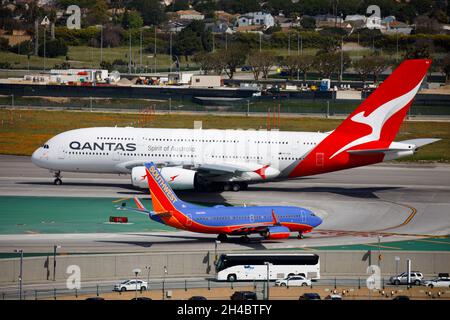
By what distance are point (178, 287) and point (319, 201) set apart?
107 feet

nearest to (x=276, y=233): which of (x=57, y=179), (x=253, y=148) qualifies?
(x=253, y=148)

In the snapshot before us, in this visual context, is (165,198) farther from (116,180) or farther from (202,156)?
(116,180)

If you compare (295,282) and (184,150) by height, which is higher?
(184,150)

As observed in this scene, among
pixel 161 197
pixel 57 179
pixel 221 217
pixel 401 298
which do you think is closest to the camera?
pixel 401 298

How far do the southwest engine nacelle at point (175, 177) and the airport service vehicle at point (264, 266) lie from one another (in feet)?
88.5

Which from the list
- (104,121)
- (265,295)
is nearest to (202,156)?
(265,295)

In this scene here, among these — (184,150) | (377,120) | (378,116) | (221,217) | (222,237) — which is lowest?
(222,237)

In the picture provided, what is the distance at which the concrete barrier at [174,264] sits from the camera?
62969 millimetres

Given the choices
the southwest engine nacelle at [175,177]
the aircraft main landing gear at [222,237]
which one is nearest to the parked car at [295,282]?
the aircraft main landing gear at [222,237]

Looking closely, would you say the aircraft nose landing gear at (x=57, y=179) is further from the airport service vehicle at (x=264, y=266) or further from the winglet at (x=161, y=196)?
the airport service vehicle at (x=264, y=266)

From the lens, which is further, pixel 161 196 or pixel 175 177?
pixel 175 177

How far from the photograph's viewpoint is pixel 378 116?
94.9 meters

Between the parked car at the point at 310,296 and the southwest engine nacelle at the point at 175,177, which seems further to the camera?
the southwest engine nacelle at the point at 175,177

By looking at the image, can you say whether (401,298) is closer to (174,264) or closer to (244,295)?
(244,295)
